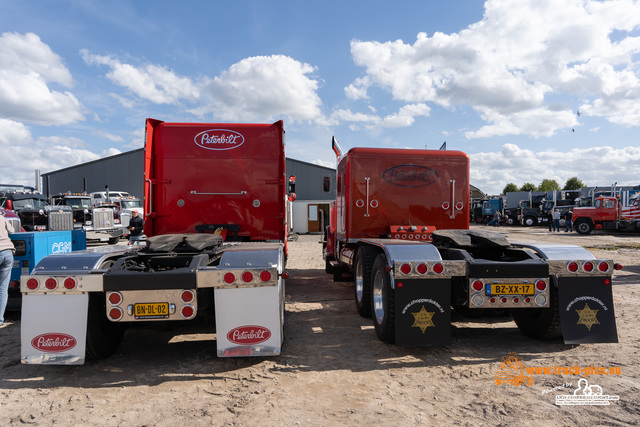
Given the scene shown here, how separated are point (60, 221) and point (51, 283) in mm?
14094

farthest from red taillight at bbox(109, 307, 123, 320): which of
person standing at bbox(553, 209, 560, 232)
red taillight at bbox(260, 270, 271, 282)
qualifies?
person standing at bbox(553, 209, 560, 232)

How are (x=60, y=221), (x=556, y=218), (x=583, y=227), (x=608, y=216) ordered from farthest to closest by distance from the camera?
1. (x=556, y=218)
2. (x=583, y=227)
3. (x=608, y=216)
4. (x=60, y=221)

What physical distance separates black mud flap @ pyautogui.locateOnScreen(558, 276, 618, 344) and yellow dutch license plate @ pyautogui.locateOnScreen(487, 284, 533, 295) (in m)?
0.38

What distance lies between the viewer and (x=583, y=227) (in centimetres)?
2478

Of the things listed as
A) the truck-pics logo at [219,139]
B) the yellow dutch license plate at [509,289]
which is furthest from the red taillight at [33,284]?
the yellow dutch license plate at [509,289]

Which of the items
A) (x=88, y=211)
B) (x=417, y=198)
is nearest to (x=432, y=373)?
(x=417, y=198)

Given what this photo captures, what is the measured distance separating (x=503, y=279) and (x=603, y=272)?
1.08 m

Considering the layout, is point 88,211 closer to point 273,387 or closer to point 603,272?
point 273,387

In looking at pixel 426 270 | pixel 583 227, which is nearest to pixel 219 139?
pixel 426 270

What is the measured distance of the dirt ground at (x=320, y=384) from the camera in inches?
117

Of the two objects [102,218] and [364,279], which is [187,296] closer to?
[364,279]

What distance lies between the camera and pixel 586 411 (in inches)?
119

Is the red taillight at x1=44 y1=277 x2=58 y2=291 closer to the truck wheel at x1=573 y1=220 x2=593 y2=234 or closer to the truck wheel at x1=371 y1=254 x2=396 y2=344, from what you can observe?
the truck wheel at x1=371 y1=254 x2=396 y2=344

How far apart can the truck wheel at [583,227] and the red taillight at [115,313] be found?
27609 mm
